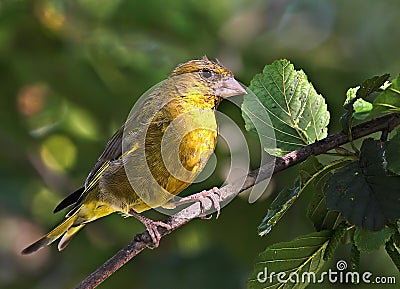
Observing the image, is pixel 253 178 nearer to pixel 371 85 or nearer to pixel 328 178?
pixel 328 178

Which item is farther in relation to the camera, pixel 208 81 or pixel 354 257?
pixel 208 81

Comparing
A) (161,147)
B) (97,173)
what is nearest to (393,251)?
(161,147)

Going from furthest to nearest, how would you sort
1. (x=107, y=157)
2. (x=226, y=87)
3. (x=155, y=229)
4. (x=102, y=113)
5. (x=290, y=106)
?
(x=102, y=113) < (x=107, y=157) < (x=226, y=87) < (x=155, y=229) < (x=290, y=106)

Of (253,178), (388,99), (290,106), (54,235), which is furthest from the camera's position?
(54,235)

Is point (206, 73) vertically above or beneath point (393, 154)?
above

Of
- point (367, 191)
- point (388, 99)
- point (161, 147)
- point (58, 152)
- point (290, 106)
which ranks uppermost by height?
point (58, 152)

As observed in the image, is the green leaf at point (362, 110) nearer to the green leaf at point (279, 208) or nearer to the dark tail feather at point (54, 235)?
the green leaf at point (279, 208)

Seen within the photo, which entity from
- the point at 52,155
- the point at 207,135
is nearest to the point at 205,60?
the point at 207,135
